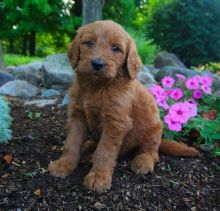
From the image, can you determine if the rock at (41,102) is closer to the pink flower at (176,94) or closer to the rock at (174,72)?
the pink flower at (176,94)

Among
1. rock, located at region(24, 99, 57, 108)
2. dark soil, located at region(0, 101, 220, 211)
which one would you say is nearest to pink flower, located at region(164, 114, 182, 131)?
dark soil, located at region(0, 101, 220, 211)

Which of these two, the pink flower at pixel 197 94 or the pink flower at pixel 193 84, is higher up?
the pink flower at pixel 193 84

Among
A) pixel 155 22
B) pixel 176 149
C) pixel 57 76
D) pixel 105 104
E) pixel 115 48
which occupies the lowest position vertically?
pixel 155 22

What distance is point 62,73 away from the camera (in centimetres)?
823

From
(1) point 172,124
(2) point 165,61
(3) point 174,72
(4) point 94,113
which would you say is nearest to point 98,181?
(4) point 94,113

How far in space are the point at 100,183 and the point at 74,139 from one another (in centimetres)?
55

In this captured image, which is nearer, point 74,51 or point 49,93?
point 74,51

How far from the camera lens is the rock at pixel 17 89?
7621 millimetres

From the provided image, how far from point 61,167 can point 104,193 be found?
1.56 feet

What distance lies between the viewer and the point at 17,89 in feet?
25.4

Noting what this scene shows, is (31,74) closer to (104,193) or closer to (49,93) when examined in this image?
(49,93)

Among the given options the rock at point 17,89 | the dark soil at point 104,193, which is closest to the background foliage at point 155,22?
the rock at point 17,89

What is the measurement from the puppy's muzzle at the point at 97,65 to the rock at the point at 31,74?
5407mm

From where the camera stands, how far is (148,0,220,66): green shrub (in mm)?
15539
